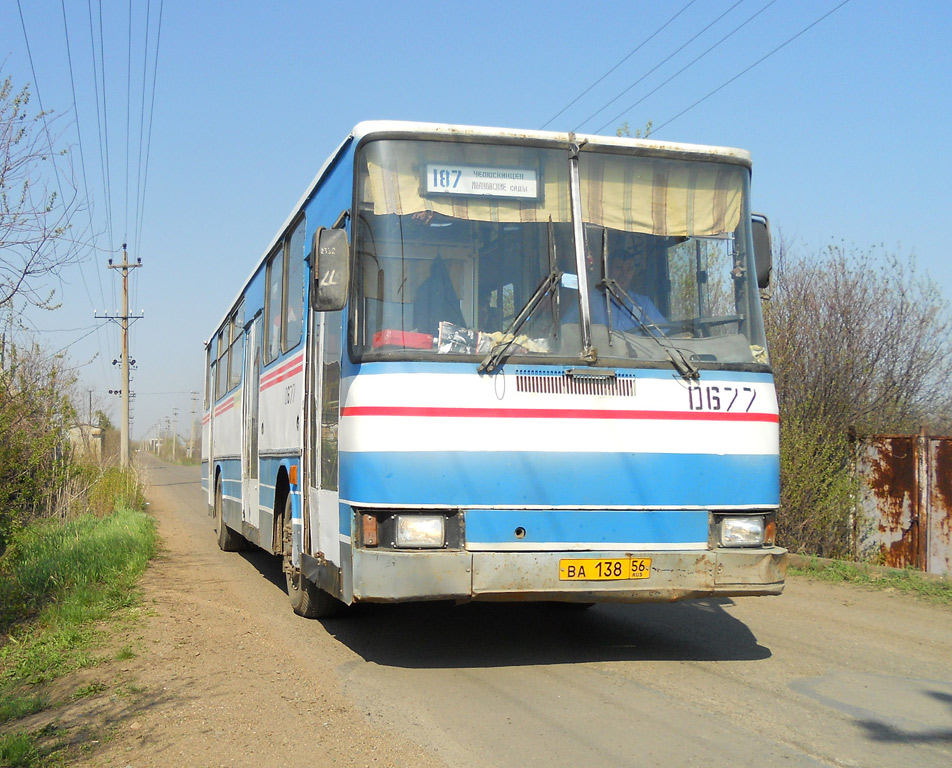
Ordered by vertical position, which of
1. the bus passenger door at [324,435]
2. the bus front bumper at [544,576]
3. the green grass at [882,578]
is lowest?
the green grass at [882,578]

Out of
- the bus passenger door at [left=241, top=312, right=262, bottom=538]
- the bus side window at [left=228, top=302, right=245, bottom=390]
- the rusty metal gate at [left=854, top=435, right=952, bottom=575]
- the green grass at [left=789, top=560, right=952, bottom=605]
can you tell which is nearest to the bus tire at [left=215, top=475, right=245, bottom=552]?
the bus side window at [left=228, top=302, right=245, bottom=390]

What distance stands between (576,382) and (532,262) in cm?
79

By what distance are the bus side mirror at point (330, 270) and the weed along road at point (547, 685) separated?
2.29 m

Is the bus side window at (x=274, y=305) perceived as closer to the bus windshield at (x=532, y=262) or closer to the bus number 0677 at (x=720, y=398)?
the bus windshield at (x=532, y=262)

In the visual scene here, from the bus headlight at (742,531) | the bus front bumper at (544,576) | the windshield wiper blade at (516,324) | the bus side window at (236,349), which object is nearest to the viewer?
the bus front bumper at (544,576)

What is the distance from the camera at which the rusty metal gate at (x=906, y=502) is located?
36.7 feet

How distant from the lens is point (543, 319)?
5.98 metres

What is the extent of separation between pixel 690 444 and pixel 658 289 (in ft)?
3.37

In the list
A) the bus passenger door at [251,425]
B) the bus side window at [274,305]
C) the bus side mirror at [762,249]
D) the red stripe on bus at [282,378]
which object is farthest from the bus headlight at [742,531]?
the bus passenger door at [251,425]

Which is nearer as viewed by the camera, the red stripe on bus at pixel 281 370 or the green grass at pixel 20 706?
the green grass at pixel 20 706

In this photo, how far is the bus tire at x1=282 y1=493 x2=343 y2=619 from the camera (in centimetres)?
794

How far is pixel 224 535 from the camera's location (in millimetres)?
14031

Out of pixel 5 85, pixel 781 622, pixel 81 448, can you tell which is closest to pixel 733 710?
pixel 781 622

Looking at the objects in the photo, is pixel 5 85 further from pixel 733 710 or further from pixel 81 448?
pixel 81 448
